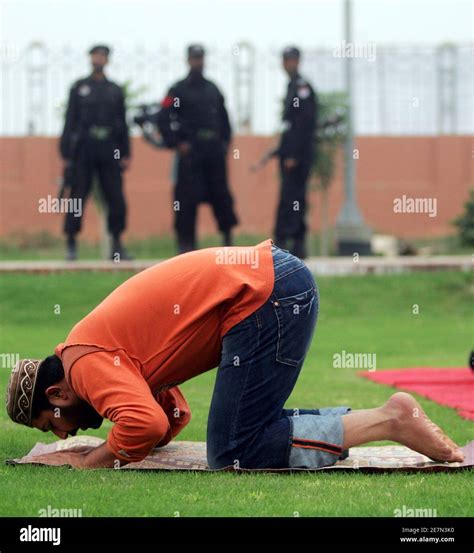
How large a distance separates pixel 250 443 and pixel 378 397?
3.15 metres

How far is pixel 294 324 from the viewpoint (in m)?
6.12

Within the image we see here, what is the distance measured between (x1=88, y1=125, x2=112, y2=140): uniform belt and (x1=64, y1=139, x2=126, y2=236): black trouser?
0.05 meters

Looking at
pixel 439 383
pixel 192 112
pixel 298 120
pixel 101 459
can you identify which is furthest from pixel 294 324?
pixel 298 120

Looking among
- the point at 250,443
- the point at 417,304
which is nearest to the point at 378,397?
the point at 250,443

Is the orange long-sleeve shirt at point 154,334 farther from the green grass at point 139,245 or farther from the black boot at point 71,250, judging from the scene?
the green grass at point 139,245

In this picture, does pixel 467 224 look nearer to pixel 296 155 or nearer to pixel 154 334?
pixel 296 155

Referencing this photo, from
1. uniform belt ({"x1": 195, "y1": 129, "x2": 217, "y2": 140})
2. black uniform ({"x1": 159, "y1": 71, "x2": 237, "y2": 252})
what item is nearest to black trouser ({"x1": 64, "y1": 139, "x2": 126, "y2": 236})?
black uniform ({"x1": 159, "y1": 71, "x2": 237, "y2": 252})

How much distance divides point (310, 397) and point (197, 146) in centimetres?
860

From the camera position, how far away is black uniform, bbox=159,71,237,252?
674 inches

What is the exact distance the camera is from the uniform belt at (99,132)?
17375mm

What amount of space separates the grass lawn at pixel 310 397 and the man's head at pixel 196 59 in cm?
285

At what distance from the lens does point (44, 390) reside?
605 centimetres

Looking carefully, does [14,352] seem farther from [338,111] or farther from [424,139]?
[424,139]

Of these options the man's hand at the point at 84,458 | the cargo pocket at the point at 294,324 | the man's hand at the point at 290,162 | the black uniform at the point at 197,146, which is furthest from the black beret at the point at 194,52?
the cargo pocket at the point at 294,324
